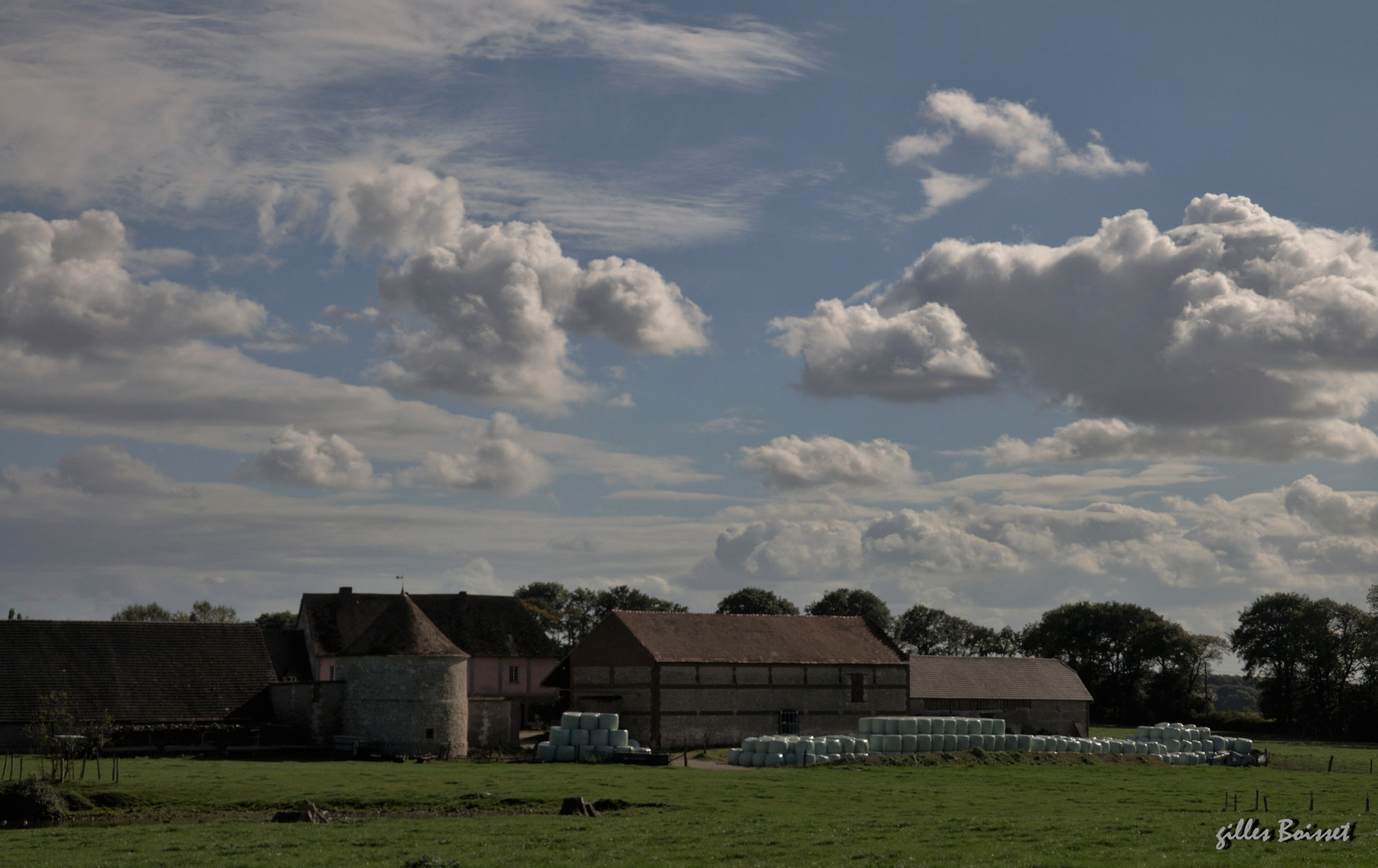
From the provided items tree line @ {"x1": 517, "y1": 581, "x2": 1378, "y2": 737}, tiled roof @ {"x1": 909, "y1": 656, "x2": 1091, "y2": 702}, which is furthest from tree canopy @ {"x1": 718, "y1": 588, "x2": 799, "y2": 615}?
tiled roof @ {"x1": 909, "y1": 656, "x2": 1091, "y2": 702}

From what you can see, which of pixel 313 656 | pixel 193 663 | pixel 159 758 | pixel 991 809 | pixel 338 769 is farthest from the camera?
pixel 313 656

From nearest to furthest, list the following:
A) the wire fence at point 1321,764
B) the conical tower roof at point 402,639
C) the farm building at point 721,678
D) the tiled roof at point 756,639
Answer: the conical tower roof at point 402,639 → the wire fence at point 1321,764 → the farm building at point 721,678 → the tiled roof at point 756,639

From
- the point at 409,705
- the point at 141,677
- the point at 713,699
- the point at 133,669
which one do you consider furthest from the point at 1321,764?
the point at 133,669

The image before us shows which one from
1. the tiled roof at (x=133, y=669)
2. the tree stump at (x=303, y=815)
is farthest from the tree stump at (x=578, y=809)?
the tiled roof at (x=133, y=669)

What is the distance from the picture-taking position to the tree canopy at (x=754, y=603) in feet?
319

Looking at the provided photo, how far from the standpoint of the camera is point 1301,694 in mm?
86938

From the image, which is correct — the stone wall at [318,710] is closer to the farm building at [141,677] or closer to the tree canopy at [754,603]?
the farm building at [141,677]

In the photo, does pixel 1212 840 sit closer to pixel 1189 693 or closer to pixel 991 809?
pixel 991 809

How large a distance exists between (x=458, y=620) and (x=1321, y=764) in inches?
1665

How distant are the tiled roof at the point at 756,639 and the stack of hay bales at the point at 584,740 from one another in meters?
7.29

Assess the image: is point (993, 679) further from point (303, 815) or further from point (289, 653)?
point (303, 815)

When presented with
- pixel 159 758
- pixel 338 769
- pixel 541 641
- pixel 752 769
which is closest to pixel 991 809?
pixel 752 769

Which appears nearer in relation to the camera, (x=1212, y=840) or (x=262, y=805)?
(x=1212, y=840)

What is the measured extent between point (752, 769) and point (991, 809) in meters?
14.0
